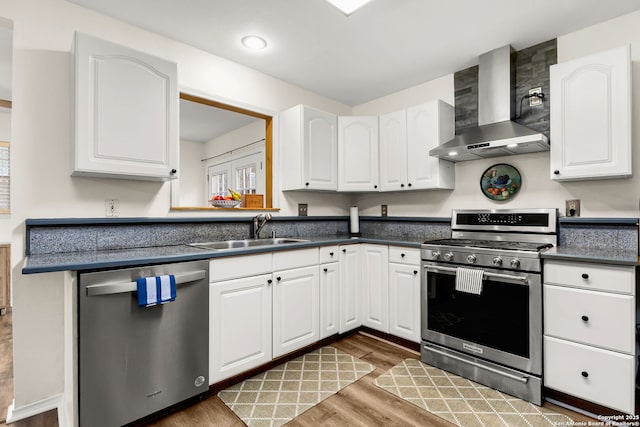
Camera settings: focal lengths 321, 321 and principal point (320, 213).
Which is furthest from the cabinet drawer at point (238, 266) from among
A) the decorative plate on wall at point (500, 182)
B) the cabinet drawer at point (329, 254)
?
the decorative plate on wall at point (500, 182)

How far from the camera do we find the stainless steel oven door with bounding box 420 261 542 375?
1.98 meters

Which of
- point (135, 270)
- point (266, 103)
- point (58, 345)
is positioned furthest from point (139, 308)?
point (266, 103)

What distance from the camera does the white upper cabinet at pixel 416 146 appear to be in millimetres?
2881

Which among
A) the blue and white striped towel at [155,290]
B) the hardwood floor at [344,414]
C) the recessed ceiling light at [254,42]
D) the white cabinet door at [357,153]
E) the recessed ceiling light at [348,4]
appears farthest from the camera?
the white cabinet door at [357,153]

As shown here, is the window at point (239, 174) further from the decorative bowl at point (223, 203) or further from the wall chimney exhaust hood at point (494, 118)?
the wall chimney exhaust hood at point (494, 118)

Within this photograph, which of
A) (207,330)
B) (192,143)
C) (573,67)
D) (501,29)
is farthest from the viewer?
(192,143)

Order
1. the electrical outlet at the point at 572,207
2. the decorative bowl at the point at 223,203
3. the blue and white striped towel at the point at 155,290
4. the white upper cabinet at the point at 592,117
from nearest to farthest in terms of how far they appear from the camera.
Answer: the blue and white striped towel at the point at 155,290 < the white upper cabinet at the point at 592,117 < the electrical outlet at the point at 572,207 < the decorative bowl at the point at 223,203

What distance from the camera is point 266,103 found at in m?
3.07

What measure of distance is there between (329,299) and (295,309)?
1.26 ft

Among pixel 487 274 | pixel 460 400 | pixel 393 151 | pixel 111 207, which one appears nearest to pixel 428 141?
pixel 393 151

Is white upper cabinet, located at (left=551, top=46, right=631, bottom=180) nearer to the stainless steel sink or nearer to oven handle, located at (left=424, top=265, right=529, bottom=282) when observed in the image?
oven handle, located at (left=424, top=265, right=529, bottom=282)

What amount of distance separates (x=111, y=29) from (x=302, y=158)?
167 cm

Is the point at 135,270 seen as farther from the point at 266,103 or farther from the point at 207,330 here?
the point at 266,103

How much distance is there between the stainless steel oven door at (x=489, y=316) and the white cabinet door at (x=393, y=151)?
100 centimetres
